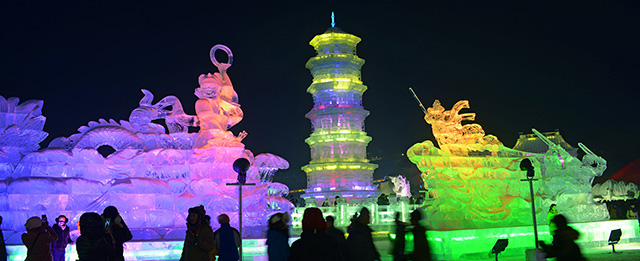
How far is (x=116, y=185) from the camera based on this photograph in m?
15.2

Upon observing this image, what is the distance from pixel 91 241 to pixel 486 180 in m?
13.5

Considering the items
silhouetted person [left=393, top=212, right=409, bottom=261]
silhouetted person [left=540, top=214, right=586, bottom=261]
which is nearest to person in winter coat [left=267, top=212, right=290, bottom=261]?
silhouetted person [left=393, top=212, right=409, bottom=261]

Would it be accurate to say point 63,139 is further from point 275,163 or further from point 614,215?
point 614,215

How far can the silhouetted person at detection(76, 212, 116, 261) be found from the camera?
5758mm

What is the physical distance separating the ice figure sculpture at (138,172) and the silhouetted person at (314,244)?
10830 mm

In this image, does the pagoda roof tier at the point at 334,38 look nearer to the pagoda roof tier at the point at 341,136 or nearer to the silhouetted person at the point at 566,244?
the pagoda roof tier at the point at 341,136

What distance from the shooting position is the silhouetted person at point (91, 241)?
576 cm

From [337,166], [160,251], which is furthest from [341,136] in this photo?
[160,251]

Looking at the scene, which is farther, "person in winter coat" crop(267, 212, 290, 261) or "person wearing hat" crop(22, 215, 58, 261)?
"person wearing hat" crop(22, 215, 58, 261)

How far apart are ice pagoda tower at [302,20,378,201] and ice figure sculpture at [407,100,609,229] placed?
56.2ft

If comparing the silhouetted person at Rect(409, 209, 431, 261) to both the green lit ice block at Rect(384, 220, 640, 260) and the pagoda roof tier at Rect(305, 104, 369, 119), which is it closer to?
the green lit ice block at Rect(384, 220, 640, 260)

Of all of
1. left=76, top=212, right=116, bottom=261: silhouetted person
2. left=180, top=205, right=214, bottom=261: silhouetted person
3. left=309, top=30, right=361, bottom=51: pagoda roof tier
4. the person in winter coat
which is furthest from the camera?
left=309, top=30, right=361, bottom=51: pagoda roof tier

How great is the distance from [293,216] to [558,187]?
406 inches

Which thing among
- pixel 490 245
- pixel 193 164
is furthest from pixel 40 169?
pixel 490 245
